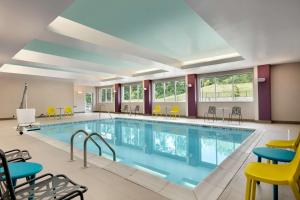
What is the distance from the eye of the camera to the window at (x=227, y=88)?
865 centimetres

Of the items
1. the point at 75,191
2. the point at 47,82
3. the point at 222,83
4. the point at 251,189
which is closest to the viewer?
the point at 75,191

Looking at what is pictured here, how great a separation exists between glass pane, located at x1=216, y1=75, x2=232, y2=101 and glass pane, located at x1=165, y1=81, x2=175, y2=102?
9.44 ft

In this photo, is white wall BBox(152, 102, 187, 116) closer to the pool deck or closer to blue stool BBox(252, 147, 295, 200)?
the pool deck

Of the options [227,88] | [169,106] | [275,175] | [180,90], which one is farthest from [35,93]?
[275,175]

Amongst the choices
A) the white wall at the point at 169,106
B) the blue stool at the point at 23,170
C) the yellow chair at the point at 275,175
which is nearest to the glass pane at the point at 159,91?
the white wall at the point at 169,106

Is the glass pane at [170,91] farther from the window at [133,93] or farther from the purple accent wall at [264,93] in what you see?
the purple accent wall at [264,93]

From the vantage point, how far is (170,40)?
5.24 m

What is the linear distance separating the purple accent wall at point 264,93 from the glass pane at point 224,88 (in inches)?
57.6

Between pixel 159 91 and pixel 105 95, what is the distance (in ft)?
21.3

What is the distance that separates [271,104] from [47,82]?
13644 mm

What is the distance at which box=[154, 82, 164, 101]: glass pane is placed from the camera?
12.1 meters

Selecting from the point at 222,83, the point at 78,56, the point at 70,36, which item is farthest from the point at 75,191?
the point at 222,83

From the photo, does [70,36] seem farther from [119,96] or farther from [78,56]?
[119,96]

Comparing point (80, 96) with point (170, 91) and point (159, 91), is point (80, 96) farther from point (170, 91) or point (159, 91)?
point (170, 91)
